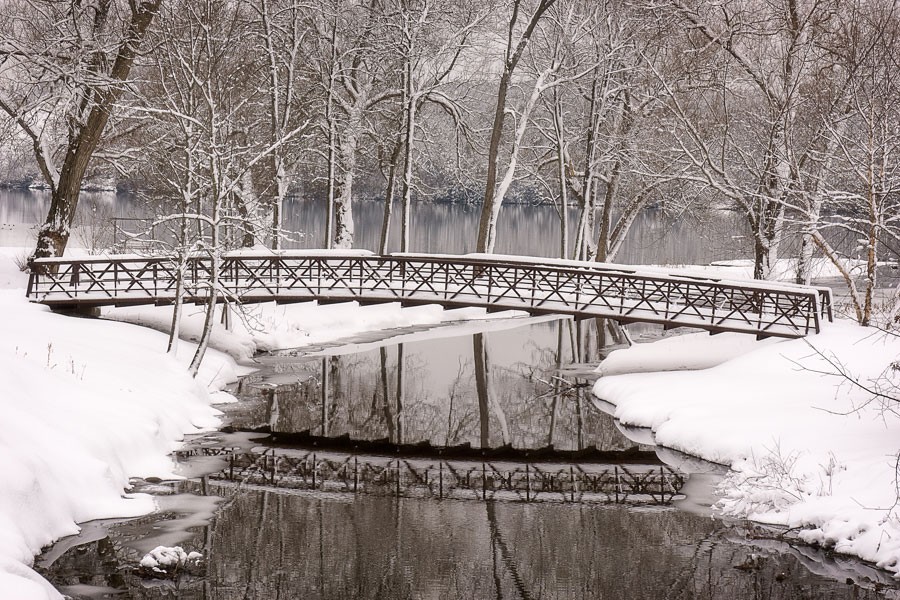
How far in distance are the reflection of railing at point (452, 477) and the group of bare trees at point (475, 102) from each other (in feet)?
19.3

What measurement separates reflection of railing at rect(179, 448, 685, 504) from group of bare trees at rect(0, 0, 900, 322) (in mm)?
5875

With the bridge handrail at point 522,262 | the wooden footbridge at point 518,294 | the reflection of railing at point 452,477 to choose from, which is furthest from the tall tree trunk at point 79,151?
the reflection of railing at point 452,477

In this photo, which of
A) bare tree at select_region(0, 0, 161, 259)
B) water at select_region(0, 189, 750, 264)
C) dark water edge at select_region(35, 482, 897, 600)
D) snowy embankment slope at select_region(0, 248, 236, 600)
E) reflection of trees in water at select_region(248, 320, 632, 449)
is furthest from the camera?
water at select_region(0, 189, 750, 264)

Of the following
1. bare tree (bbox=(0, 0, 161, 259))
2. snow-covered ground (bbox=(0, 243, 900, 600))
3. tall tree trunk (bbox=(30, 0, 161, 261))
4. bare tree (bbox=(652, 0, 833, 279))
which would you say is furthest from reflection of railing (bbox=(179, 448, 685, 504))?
tall tree trunk (bbox=(30, 0, 161, 261))

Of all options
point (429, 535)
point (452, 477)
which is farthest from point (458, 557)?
point (452, 477)

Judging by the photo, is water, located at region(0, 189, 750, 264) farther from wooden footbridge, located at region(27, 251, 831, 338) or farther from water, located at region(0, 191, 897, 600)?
water, located at region(0, 191, 897, 600)

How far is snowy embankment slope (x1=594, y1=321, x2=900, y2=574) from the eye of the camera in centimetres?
1433

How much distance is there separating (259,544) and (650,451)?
29.4 feet

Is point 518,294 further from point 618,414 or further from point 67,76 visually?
point 67,76

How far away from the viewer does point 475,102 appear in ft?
126

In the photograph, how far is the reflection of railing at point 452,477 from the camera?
54.2ft

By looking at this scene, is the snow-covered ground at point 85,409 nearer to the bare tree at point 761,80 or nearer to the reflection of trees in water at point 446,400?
the reflection of trees in water at point 446,400

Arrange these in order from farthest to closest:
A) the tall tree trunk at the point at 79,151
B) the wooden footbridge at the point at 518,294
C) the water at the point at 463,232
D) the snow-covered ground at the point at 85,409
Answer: the water at the point at 463,232
the tall tree trunk at the point at 79,151
the wooden footbridge at the point at 518,294
the snow-covered ground at the point at 85,409

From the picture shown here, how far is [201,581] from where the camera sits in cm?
1214
